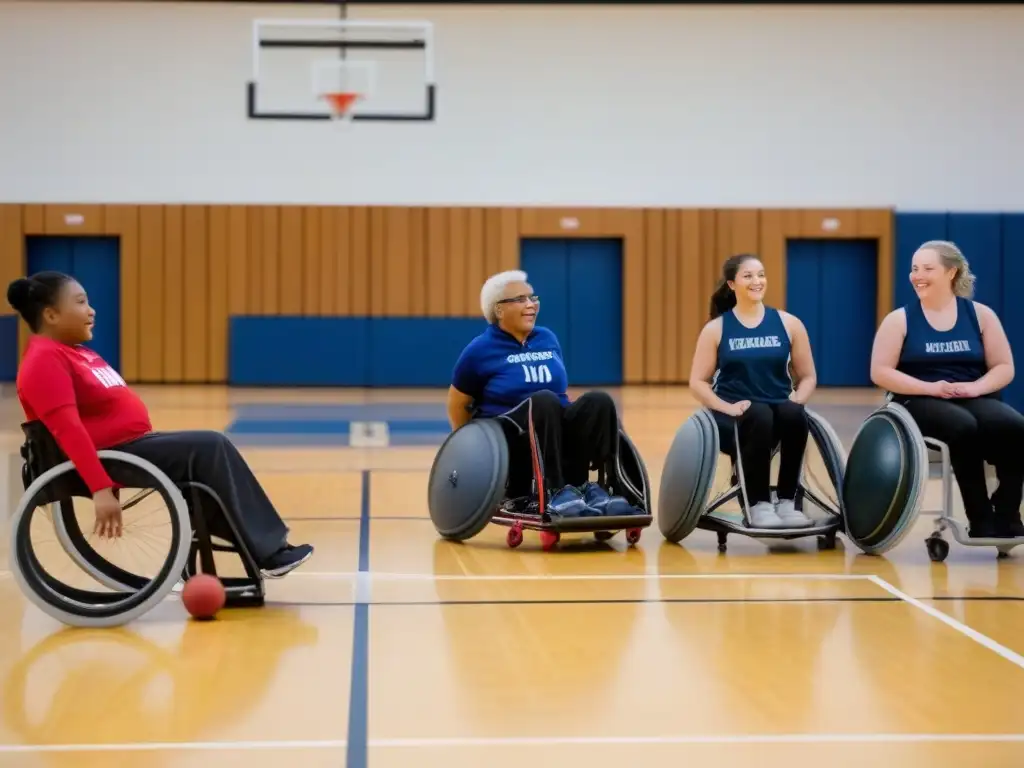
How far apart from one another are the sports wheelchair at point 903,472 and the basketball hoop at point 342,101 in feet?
32.2

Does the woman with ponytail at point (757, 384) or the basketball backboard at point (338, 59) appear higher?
the basketball backboard at point (338, 59)

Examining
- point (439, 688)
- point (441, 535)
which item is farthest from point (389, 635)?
point (441, 535)

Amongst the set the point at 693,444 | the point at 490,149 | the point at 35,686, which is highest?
the point at 490,149

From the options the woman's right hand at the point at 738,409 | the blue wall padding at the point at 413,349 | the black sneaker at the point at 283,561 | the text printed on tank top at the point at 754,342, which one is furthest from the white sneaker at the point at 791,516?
the blue wall padding at the point at 413,349

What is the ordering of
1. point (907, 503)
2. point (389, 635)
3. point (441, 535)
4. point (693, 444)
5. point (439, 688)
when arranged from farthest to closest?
1. point (441, 535)
2. point (693, 444)
3. point (907, 503)
4. point (389, 635)
5. point (439, 688)

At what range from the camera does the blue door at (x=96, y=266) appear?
18.2 m

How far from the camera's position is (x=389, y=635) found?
4344 mm

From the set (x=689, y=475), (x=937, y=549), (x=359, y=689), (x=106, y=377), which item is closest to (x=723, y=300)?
(x=689, y=475)

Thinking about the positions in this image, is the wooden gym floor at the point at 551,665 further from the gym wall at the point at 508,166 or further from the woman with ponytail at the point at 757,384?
the gym wall at the point at 508,166

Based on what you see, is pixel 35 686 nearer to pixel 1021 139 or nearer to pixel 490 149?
pixel 490 149

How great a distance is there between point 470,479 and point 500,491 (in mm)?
151

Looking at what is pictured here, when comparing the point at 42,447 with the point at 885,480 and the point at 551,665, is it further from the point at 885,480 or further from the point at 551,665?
the point at 885,480

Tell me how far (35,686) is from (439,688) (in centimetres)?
108

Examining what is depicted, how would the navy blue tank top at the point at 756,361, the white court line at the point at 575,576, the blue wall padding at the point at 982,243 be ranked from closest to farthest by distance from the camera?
1. the white court line at the point at 575,576
2. the navy blue tank top at the point at 756,361
3. the blue wall padding at the point at 982,243
